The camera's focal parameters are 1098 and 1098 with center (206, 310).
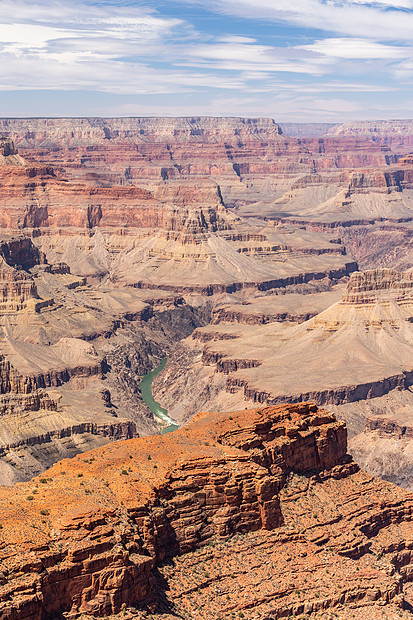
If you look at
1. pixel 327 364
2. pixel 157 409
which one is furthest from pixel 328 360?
pixel 157 409

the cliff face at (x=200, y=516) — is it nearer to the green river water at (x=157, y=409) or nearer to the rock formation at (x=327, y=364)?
the rock formation at (x=327, y=364)

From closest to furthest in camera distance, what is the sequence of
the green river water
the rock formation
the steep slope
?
the rock formation
the steep slope
the green river water

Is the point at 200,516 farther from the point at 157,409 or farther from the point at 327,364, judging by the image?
the point at 157,409

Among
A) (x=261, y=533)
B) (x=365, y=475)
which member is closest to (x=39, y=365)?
(x=365, y=475)

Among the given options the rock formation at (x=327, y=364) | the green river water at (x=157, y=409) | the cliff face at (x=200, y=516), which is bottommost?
the green river water at (x=157, y=409)

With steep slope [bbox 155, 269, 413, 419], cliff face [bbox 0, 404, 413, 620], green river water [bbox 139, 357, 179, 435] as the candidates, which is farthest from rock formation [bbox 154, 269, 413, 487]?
cliff face [bbox 0, 404, 413, 620]

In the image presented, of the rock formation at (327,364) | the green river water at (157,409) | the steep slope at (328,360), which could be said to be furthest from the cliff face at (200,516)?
the green river water at (157,409)

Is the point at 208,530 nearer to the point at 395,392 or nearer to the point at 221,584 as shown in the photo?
the point at 221,584

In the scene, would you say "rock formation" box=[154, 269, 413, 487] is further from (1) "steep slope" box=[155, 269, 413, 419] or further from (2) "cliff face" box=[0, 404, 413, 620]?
(2) "cliff face" box=[0, 404, 413, 620]

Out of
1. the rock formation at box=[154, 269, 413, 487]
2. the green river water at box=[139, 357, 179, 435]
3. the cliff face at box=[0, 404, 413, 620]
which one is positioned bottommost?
the green river water at box=[139, 357, 179, 435]
